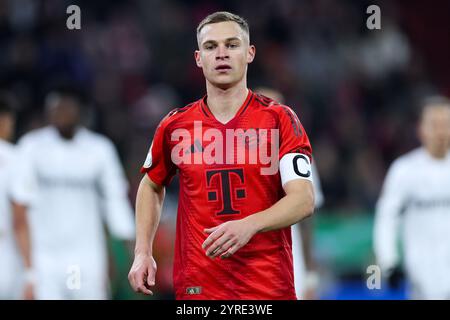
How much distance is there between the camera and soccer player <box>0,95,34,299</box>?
27.1 feet

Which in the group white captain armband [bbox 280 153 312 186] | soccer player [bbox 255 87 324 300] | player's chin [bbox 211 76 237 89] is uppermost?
player's chin [bbox 211 76 237 89]

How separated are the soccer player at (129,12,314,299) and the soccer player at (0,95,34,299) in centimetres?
371

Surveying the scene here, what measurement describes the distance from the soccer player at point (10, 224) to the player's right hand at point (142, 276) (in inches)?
149

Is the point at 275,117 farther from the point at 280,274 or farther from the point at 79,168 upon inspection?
the point at 79,168

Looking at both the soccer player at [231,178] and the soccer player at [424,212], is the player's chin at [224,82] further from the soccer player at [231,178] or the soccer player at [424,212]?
the soccer player at [424,212]

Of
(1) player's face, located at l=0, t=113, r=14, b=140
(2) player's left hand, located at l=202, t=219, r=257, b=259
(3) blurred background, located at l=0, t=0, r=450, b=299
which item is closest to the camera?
(2) player's left hand, located at l=202, t=219, r=257, b=259

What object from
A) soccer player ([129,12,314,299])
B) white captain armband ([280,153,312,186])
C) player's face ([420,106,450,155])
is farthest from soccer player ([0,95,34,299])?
white captain armband ([280,153,312,186])

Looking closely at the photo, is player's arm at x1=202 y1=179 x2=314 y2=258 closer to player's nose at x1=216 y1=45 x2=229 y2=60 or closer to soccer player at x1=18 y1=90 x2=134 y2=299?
player's nose at x1=216 y1=45 x2=229 y2=60

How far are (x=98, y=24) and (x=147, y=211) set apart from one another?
10.3m

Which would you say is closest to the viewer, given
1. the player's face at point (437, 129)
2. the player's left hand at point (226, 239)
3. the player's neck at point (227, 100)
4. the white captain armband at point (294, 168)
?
the player's left hand at point (226, 239)

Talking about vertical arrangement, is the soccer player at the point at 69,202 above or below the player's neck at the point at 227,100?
below

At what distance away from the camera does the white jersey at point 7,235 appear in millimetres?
8273

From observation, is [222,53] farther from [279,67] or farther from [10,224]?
[279,67]

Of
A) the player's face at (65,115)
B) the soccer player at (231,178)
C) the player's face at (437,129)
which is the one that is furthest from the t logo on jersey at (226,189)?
the player's face at (437,129)
